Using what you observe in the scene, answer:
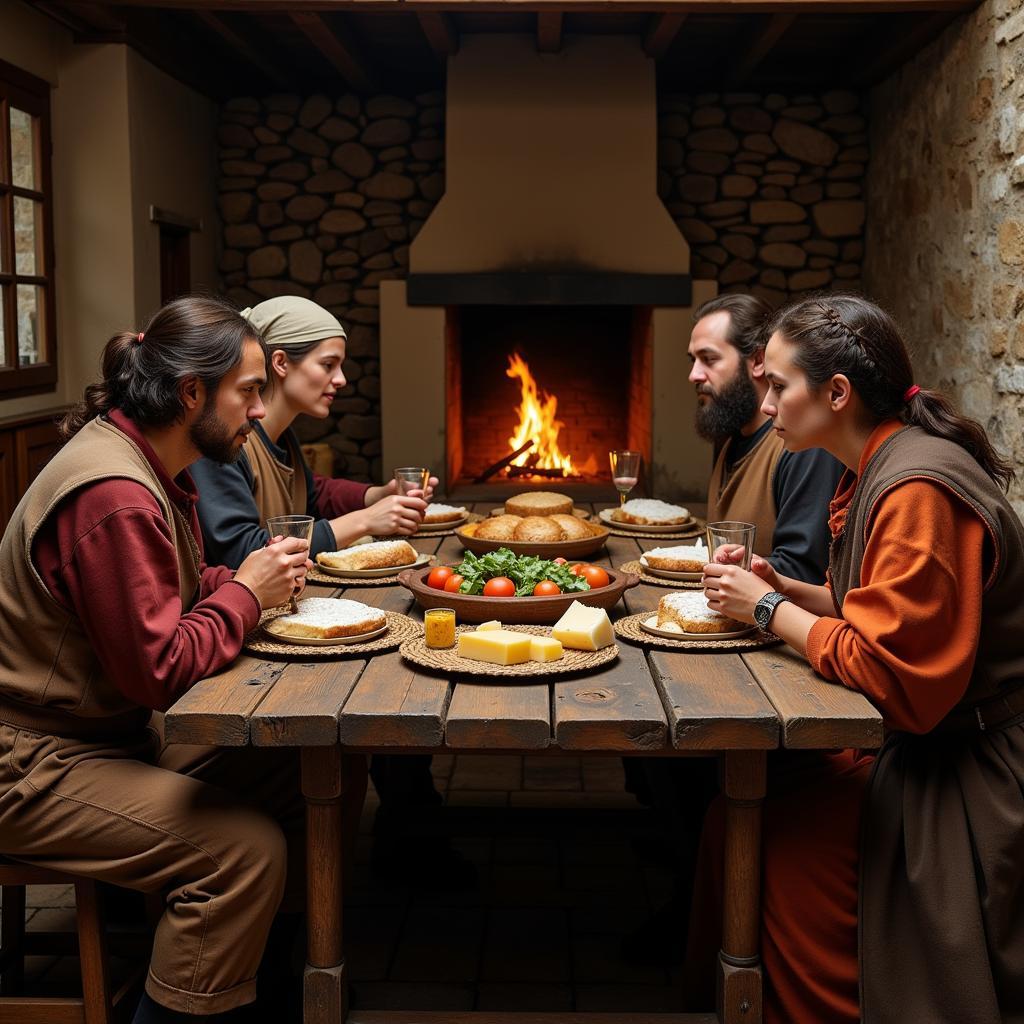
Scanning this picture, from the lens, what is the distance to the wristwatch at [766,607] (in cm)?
222

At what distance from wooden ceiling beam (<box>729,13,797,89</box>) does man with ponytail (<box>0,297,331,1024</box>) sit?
4.39 metres

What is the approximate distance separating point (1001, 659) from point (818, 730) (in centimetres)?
41

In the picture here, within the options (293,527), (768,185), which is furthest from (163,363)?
(768,185)

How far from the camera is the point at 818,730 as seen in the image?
6.24ft

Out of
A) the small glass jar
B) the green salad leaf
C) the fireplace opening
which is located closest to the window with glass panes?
the fireplace opening

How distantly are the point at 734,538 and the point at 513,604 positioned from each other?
0.49 metres

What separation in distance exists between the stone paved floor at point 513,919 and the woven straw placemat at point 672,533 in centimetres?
84

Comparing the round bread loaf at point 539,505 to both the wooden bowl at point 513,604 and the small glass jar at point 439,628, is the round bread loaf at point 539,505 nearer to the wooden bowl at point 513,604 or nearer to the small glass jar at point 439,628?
the wooden bowl at point 513,604

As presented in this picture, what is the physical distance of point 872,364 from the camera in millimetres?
2215

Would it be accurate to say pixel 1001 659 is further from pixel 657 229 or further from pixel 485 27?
pixel 485 27

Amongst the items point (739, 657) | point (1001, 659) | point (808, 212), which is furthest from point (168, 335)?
point (808, 212)

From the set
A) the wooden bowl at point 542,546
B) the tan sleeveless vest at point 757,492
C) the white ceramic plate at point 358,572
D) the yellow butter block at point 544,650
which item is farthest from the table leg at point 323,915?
the tan sleeveless vest at point 757,492

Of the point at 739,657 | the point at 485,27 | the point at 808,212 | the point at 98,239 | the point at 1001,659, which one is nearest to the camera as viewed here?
the point at 1001,659

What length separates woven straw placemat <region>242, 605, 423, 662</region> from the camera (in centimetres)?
225
